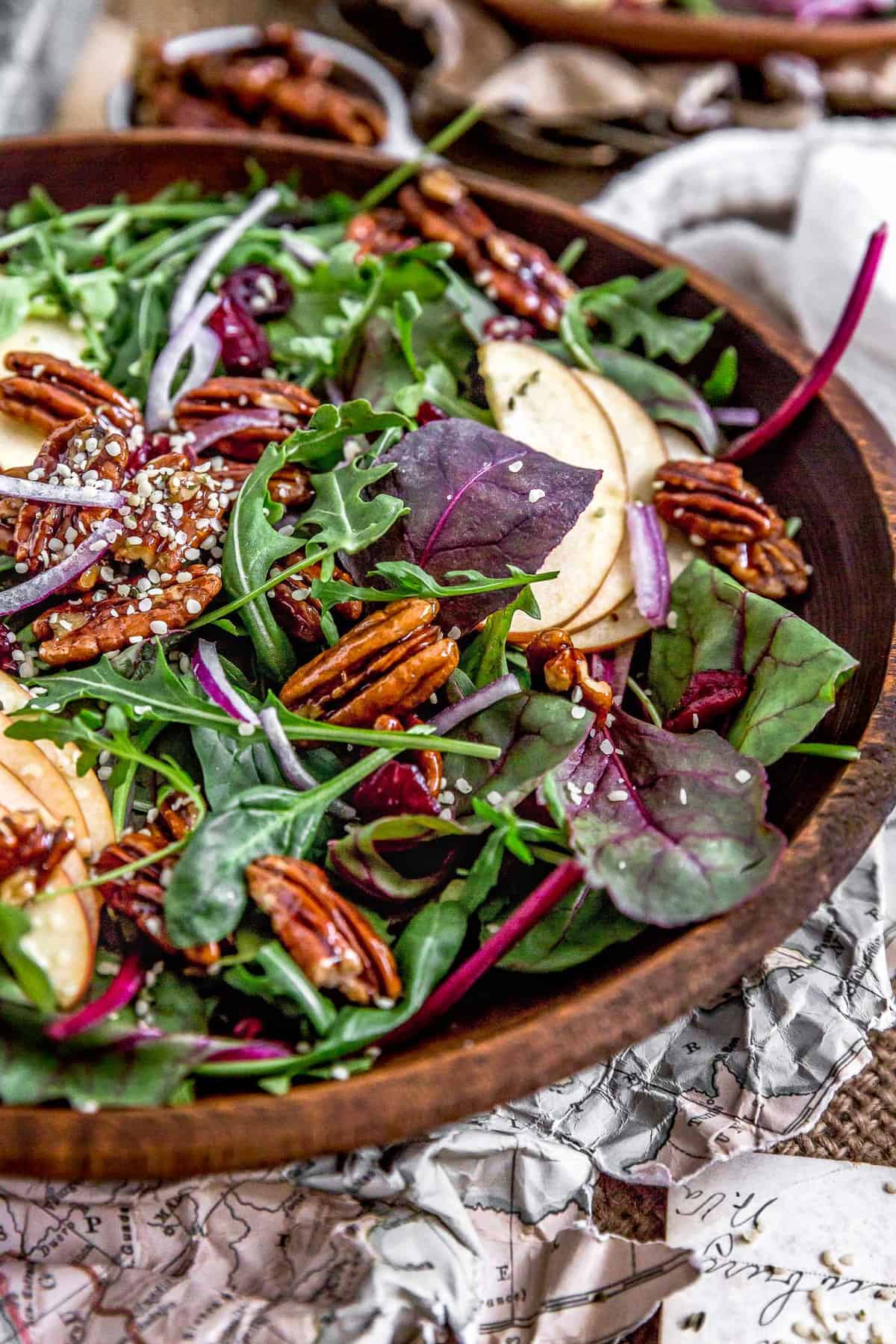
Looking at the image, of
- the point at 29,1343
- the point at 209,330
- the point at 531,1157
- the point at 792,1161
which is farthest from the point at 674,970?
the point at 209,330

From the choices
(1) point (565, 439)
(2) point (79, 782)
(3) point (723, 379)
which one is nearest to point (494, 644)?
(1) point (565, 439)

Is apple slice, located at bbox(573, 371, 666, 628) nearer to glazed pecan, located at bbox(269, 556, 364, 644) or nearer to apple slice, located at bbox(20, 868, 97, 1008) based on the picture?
glazed pecan, located at bbox(269, 556, 364, 644)

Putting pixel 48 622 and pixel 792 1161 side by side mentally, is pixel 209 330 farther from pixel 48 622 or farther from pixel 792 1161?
pixel 792 1161

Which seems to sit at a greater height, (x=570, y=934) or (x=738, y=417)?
(x=738, y=417)

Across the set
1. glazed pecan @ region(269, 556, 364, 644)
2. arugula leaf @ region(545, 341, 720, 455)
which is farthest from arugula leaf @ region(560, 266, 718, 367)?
glazed pecan @ region(269, 556, 364, 644)

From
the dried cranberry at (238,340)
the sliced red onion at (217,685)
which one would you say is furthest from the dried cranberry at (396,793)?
the dried cranberry at (238,340)

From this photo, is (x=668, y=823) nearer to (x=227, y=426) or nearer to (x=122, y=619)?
(x=122, y=619)

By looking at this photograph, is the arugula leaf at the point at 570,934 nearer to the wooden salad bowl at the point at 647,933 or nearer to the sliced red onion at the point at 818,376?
the wooden salad bowl at the point at 647,933

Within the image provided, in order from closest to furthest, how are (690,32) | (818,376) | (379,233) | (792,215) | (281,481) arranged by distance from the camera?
1. (281,481)
2. (818,376)
3. (379,233)
4. (792,215)
5. (690,32)
